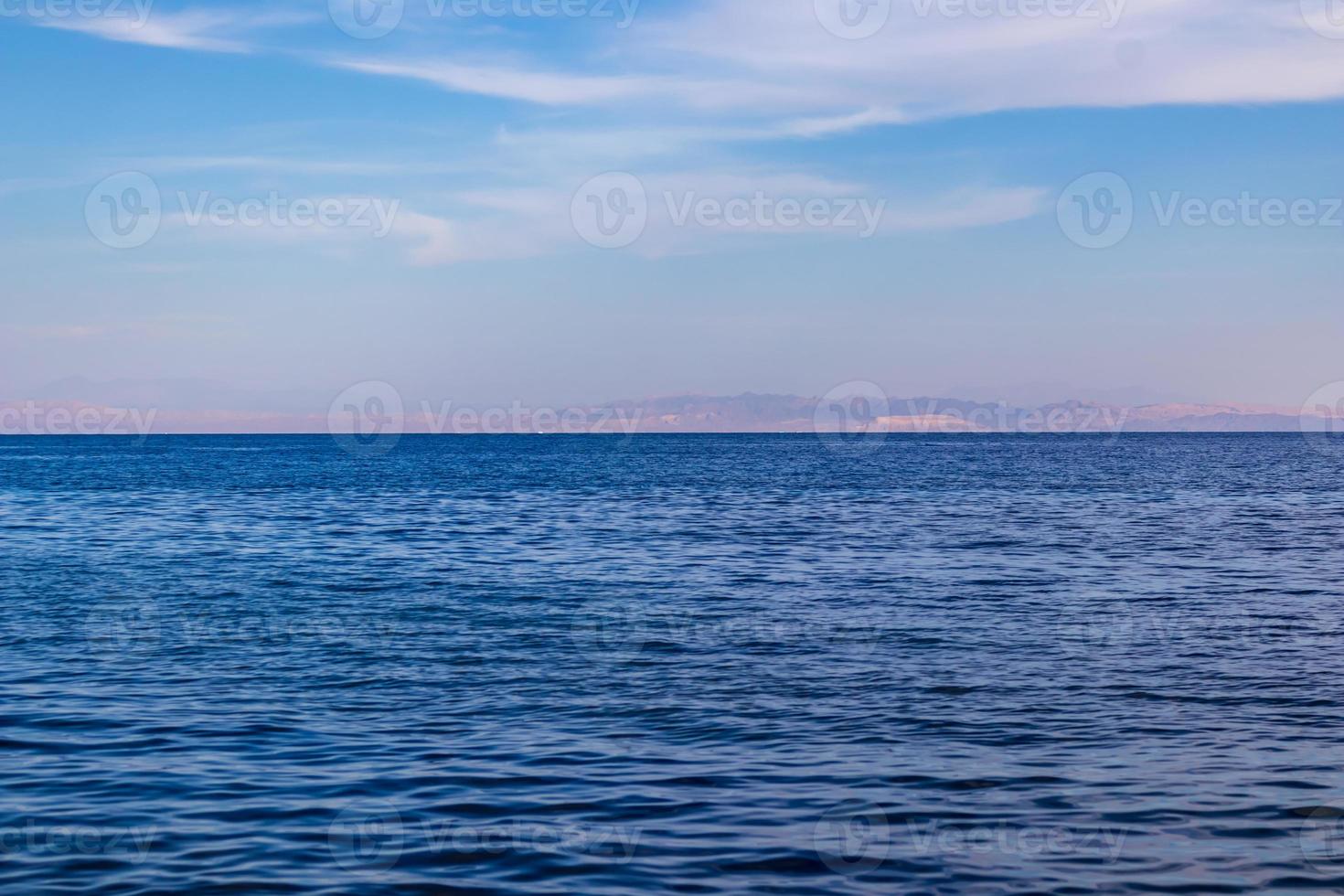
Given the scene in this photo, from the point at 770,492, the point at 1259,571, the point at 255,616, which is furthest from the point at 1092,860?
the point at 770,492

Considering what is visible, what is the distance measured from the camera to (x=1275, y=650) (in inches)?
919

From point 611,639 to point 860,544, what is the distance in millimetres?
22676

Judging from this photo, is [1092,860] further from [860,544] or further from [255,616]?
[860,544]

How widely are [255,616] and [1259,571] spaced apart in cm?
2835

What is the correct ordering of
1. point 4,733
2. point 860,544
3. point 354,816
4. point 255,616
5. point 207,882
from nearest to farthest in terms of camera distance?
point 207,882
point 354,816
point 4,733
point 255,616
point 860,544

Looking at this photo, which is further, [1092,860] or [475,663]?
[475,663]

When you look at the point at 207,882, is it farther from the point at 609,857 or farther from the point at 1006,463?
the point at 1006,463

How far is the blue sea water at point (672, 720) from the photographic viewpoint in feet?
40.0

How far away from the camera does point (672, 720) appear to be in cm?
1811

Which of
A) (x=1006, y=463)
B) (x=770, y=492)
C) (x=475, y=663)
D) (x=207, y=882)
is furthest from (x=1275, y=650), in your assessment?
(x=1006, y=463)

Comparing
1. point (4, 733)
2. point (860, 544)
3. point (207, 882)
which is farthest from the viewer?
point (860, 544)

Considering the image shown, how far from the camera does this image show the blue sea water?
1219 cm

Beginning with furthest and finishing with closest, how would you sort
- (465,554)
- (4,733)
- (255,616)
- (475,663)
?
1. (465,554)
2. (255,616)
3. (475,663)
4. (4,733)

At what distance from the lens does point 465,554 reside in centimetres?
4297
